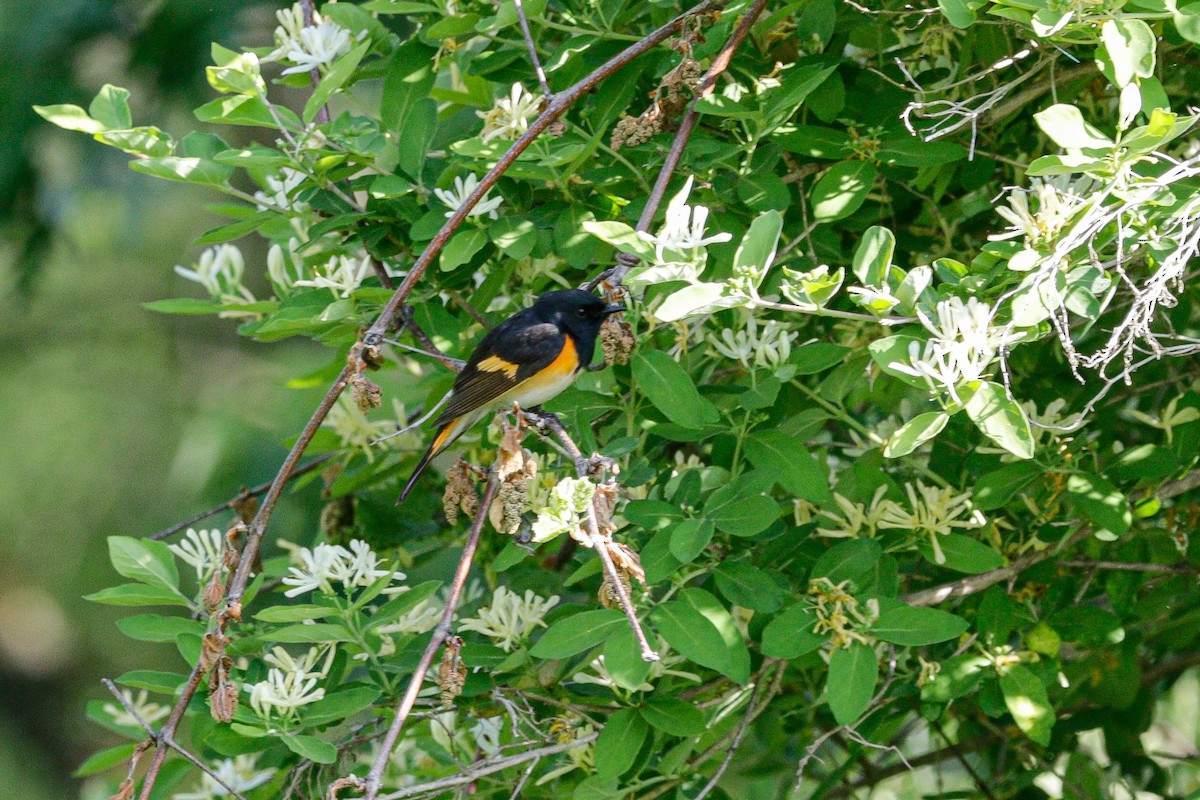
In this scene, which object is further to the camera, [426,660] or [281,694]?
[281,694]

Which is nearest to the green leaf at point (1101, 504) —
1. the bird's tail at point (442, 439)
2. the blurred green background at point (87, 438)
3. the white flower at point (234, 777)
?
the bird's tail at point (442, 439)

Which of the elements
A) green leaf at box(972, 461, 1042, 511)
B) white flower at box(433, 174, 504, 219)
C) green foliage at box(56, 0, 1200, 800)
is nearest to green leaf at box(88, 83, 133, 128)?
green foliage at box(56, 0, 1200, 800)

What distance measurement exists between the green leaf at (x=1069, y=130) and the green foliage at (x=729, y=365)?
5 centimetres

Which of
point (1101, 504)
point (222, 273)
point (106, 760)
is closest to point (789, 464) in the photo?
point (1101, 504)

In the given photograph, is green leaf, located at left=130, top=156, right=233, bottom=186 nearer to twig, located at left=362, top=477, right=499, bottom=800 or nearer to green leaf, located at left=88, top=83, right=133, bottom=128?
green leaf, located at left=88, top=83, right=133, bottom=128

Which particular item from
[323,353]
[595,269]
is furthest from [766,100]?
[323,353]

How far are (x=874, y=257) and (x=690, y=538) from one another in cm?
46

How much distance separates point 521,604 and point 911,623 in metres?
0.62

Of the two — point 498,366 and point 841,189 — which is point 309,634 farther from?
point 841,189

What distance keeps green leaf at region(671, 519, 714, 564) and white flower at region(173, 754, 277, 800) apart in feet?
3.31

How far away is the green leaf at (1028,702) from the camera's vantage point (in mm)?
1903

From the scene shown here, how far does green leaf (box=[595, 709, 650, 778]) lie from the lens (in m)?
1.82

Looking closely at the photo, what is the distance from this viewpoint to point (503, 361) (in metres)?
2.20

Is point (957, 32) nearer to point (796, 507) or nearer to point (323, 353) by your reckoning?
point (796, 507)
